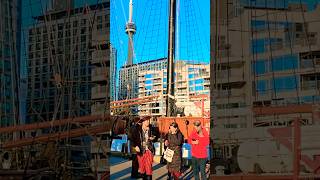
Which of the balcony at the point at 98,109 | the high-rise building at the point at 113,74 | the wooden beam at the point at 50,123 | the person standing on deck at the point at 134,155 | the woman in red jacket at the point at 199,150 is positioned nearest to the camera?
the woman in red jacket at the point at 199,150

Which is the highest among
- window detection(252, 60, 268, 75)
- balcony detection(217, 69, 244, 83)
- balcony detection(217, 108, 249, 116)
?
window detection(252, 60, 268, 75)

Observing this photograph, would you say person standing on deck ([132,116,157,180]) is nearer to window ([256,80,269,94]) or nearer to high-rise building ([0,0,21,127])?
window ([256,80,269,94])

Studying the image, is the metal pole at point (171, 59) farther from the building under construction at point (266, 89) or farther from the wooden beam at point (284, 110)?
the wooden beam at point (284, 110)

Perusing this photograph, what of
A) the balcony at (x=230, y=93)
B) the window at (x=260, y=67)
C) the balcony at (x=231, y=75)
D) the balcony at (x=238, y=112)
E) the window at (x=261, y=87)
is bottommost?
the balcony at (x=238, y=112)

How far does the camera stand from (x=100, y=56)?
4.32 m

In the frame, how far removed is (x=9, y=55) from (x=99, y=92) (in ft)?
3.85

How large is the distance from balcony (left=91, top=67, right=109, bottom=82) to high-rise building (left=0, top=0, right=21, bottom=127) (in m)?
0.90

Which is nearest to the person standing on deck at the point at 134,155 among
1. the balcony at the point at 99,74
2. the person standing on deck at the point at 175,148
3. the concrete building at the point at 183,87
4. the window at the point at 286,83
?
the concrete building at the point at 183,87

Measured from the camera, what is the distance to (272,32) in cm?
391

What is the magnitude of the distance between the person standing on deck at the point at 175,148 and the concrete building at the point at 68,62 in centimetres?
73

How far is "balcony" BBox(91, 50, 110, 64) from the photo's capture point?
167 inches

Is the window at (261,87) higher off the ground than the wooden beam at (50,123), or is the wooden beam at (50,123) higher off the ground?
the window at (261,87)

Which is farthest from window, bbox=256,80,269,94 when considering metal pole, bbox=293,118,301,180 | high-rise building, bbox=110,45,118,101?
high-rise building, bbox=110,45,118,101

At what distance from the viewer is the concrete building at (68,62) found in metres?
4.32
